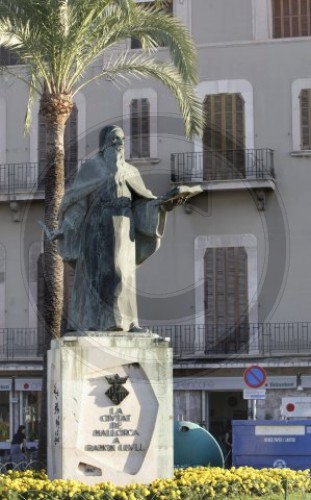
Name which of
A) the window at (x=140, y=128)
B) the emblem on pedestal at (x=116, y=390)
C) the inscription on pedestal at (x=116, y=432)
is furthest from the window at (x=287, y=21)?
the inscription on pedestal at (x=116, y=432)

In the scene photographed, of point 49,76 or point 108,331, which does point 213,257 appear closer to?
point 49,76

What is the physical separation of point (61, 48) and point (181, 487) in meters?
11.0

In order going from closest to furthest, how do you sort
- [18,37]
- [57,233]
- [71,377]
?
[71,377]
[57,233]
[18,37]

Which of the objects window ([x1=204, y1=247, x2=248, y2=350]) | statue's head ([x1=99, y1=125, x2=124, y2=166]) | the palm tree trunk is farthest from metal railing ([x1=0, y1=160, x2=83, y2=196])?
statue's head ([x1=99, y1=125, x2=124, y2=166])

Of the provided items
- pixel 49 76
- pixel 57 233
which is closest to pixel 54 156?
pixel 49 76

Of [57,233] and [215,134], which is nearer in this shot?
[57,233]

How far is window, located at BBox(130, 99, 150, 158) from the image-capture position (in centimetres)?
3581

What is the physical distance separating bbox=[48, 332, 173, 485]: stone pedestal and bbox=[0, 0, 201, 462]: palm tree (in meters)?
8.89

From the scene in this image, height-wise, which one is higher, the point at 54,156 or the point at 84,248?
the point at 54,156

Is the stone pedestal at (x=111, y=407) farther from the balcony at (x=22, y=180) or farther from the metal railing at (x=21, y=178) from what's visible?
the metal railing at (x=21, y=178)

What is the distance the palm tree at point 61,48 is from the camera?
23.4 metres

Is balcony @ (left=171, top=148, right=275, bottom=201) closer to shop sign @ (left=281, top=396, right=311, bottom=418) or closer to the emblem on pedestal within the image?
shop sign @ (left=281, top=396, right=311, bottom=418)

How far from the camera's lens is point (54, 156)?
24.1m

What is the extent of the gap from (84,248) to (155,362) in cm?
155
